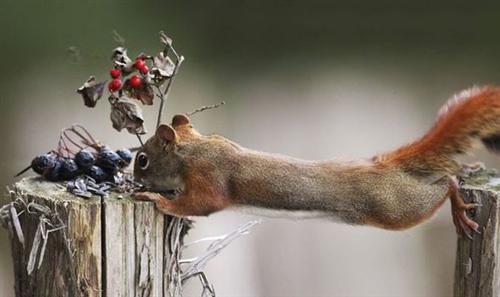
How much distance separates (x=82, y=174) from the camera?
5.59ft

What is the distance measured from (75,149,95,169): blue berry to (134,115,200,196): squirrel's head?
0.08m

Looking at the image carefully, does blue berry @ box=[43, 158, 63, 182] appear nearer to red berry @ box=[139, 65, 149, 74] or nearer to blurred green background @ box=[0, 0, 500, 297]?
red berry @ box=[139, 65, 149, 74]

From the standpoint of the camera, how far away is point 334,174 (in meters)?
1.66

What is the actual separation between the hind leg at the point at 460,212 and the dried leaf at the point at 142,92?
0.57 m

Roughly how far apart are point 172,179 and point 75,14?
66 cm

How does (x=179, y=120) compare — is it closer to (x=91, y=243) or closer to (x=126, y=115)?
(x=126, y=115)

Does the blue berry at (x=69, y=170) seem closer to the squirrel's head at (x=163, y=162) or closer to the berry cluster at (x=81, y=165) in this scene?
the berry cluster at (x=81, y=165)

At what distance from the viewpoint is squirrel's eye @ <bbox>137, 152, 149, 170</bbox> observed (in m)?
1.70

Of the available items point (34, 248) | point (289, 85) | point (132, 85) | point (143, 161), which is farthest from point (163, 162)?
point (289, 85)

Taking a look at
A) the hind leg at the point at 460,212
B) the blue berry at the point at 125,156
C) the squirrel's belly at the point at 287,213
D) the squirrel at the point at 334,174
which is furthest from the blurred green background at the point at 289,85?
the hind leg at the point at 460,212

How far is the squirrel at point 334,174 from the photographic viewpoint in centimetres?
164

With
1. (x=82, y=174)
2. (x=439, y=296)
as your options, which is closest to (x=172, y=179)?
(x=82, y=174)

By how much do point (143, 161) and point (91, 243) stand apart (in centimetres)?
21

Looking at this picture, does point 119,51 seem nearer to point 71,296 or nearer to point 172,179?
point 172,179
